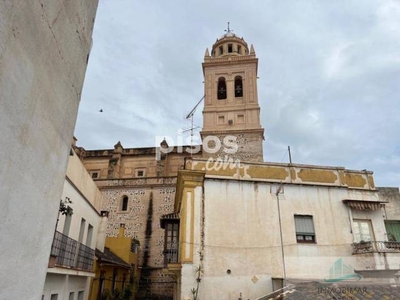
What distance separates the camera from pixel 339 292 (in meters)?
9.21

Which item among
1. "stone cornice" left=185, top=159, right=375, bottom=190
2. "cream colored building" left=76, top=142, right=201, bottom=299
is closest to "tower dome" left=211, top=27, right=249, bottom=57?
"cream colored building" left=76, top=142, right=201, bottom=299

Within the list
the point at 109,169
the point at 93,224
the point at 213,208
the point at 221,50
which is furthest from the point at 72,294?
the point at 221,50

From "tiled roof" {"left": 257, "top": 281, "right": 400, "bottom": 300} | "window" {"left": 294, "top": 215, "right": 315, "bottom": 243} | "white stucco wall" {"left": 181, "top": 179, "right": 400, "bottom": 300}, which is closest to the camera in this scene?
"tiled roof" {"left": 257, "top": 281, "right": 400, "bottom": 300}

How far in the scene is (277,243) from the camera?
11.6 metres

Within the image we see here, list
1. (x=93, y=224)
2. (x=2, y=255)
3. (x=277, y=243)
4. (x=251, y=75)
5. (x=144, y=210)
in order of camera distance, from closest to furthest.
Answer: (x=2, y=255), (x=277, y=243), (x=93, y=224), (x=144, y=210), (x=251, y=75)

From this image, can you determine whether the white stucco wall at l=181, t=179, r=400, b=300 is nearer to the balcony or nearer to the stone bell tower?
the balcony

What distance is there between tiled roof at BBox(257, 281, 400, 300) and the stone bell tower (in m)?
16.1

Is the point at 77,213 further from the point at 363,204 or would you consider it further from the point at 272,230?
the point at 363,204

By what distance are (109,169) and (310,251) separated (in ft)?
73.6

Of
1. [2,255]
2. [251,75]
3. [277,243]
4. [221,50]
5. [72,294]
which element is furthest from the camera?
[221,50]

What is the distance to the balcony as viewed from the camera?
861cm

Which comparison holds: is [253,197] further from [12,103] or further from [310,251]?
[12,103]

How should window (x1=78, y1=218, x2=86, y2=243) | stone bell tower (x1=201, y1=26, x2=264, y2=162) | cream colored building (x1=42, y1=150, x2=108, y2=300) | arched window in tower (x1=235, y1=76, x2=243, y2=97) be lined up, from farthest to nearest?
arched window in tower (x1=235, y1=76, x2=243, y2=97) < stone bell tower (x1=201, y1=26, x2=264, y2=162) < window (x1=78, y1=218, x2=86, y2=243) < cream colored building (x1=42, y1=150, x2=108, y2=300)

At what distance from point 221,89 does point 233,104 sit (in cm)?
230
